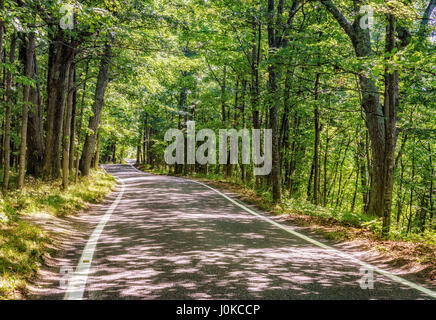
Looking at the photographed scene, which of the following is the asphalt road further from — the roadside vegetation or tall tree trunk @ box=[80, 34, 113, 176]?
tall tree trunk @ box=[80, 34, 113, 176]

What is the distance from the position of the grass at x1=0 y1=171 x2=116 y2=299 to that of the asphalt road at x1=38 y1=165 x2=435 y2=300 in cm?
48

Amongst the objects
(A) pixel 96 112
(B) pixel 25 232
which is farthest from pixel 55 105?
(B) pixel 25 232

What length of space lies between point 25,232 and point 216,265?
141 inches

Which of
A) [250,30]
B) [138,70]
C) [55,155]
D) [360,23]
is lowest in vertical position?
[55,155]

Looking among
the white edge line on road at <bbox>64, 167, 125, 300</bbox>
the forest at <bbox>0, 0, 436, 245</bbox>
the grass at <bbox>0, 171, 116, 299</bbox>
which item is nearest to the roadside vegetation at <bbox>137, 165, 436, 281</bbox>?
the forest at <bbox>0, 0, 436, 245</bbox>

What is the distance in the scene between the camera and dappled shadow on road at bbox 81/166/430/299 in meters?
3.92

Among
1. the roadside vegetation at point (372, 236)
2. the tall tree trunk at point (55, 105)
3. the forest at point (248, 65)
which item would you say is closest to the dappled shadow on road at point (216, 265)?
the roadside vegetation at point (372, 236)

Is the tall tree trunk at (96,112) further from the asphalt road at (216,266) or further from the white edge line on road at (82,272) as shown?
the white edge line on road at (82,272)

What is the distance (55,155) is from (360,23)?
12.1 m

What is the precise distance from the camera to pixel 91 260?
17.1ft

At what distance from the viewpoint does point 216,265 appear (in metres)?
4.89
